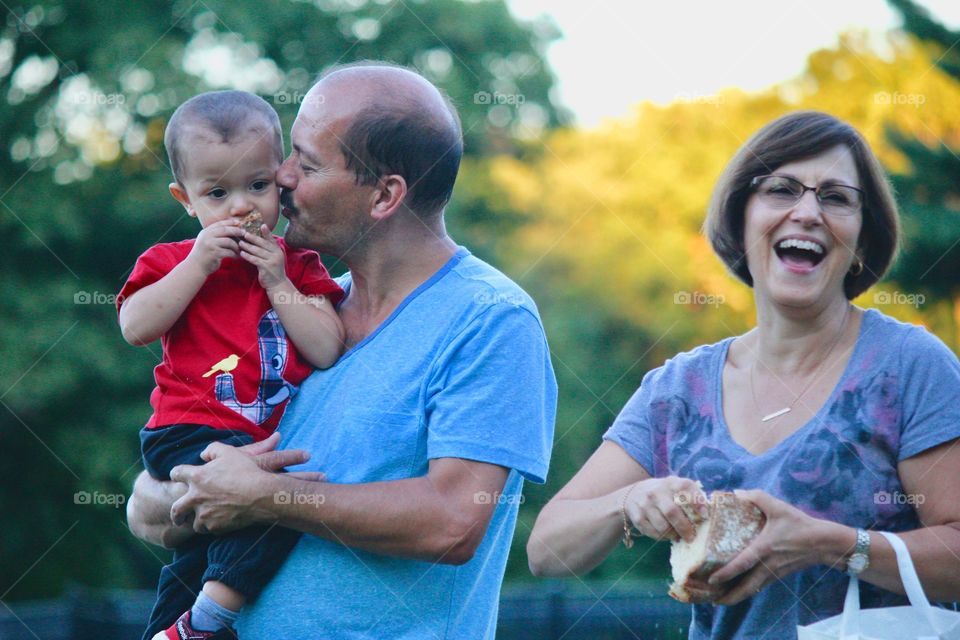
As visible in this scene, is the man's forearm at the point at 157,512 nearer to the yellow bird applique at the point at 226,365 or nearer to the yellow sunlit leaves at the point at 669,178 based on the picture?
the yellow bird applique at the point at 226,365

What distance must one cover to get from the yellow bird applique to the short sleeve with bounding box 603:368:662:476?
2.89 feet

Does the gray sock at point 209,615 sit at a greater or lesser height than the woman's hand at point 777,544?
lesser

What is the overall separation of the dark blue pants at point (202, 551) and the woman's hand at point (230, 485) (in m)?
0.07

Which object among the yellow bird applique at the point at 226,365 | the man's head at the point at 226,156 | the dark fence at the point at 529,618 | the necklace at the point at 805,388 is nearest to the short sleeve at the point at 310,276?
the man's head at the point at 226,156

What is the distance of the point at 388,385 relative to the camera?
2514 millimetres

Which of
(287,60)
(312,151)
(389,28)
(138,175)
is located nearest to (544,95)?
(389,28)

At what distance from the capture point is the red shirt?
2.70 metres

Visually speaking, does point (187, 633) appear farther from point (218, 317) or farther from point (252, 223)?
point (252, 223)

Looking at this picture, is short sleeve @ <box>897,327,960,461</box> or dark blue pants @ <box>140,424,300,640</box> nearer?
short sleeve @ <box>897,327,960,461</box>

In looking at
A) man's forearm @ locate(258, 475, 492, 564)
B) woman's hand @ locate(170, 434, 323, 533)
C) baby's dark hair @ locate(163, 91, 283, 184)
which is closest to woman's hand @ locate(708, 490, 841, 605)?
man's forearm @ locate(258, 475, 492, 564)

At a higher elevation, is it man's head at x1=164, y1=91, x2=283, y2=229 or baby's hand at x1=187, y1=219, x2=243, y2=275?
man's head at x1=164, y1=91, x2=283, y2=229

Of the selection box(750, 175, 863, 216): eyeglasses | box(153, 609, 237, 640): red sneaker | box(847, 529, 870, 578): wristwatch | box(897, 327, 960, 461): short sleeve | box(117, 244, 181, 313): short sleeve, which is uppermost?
box(750, 175, 863, 216): eyeglasses

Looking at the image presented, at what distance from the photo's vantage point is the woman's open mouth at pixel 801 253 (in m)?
2.49

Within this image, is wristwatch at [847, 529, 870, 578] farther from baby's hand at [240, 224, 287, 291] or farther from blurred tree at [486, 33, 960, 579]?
blurred tree at [486, 33, 960, 579]
